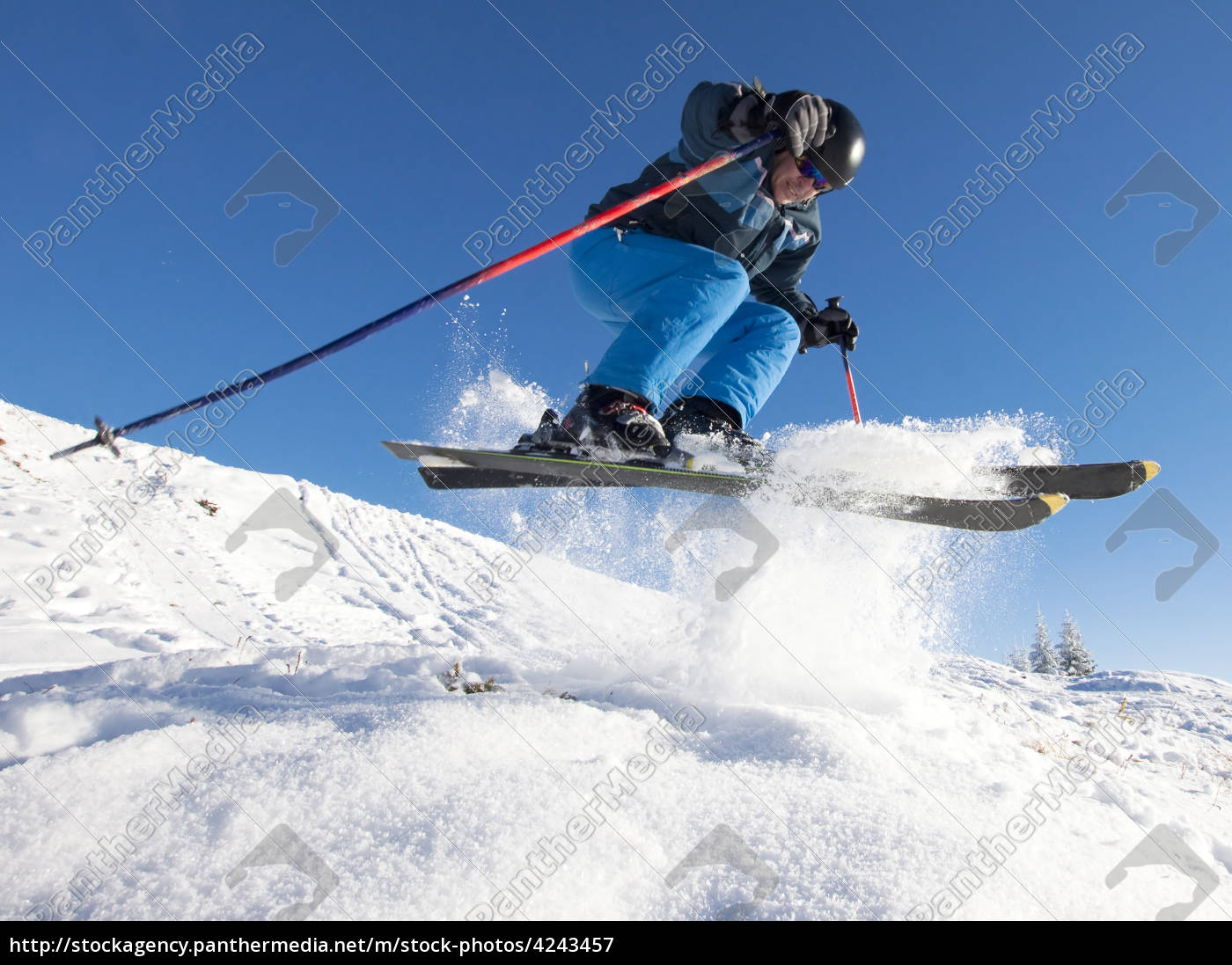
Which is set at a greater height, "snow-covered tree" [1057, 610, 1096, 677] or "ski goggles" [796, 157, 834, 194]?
"snow-covered tree" [1057, 610, 1096, 677]

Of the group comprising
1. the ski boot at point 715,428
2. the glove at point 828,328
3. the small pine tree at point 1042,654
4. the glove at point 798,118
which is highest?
the small pine tree at point 1042,654

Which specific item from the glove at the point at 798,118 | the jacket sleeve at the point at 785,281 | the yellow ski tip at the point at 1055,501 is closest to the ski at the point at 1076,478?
the yellow ski tip at the point at 1055,501

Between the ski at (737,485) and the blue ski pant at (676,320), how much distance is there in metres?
0.37

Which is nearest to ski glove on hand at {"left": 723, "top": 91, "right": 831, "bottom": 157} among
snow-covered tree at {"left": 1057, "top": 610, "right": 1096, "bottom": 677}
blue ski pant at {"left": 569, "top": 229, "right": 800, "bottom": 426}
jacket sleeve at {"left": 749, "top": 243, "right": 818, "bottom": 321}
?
blue ski pant at {"left": 569, "top": 229, "right": 800, "bottom": 426}

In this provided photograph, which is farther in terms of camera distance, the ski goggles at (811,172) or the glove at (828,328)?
the glove at (828,328)

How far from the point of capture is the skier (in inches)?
106

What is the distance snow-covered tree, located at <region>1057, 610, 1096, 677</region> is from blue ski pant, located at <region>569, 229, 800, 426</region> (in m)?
18.1

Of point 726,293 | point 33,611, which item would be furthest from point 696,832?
point 33,611

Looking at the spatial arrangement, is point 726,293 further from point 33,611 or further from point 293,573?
point 293,573

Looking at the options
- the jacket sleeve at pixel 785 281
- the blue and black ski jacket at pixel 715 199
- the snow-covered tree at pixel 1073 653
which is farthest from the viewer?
the snow-covered tree at pixel 1073 653

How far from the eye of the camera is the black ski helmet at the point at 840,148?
2841 millimetres

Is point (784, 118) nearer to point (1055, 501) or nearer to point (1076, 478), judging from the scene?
point (1055, 501)

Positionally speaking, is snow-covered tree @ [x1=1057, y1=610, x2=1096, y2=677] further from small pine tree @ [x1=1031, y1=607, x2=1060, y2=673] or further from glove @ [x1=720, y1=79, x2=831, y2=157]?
glove @ [x1=720, y1=79, x2=831, y2=157]

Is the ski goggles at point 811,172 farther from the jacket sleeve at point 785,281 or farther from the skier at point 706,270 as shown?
the jacket sleeve at point 785,281
